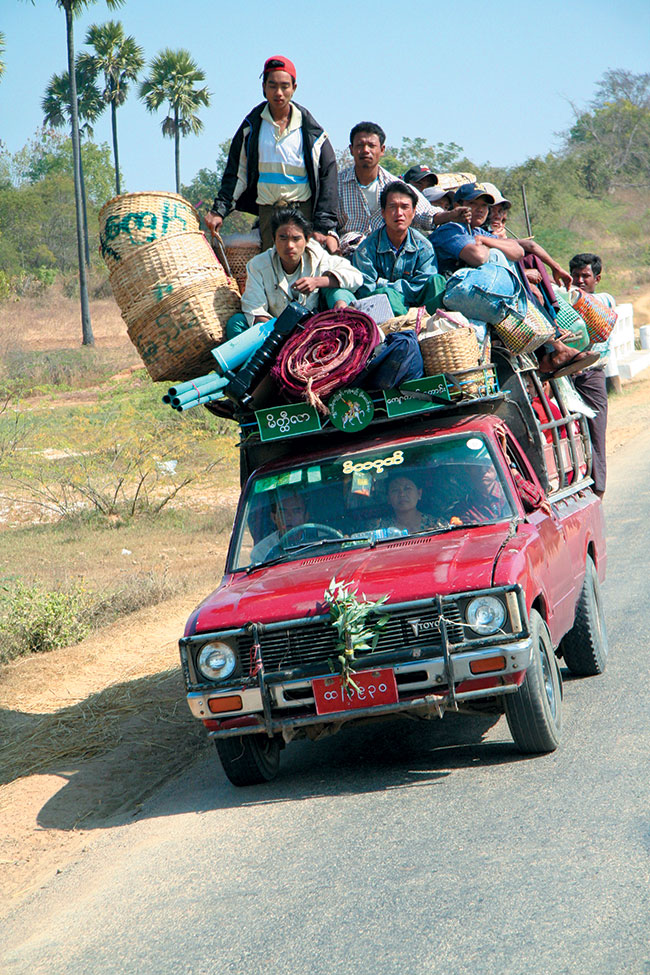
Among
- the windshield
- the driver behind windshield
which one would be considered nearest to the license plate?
the windshield

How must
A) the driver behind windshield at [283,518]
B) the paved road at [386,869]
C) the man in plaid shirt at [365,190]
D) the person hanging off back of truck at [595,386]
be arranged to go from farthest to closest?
the person hanging off back of truck at [595,386] → the man in plaid shirt at [365,190] → the driver behind windshield at [283,518] → the paved road at [386,869]

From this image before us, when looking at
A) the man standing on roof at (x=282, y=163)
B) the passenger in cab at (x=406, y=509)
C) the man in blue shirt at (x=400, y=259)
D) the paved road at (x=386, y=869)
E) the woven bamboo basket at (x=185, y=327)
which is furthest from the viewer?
the man standing on roof at (x=282, y=163)

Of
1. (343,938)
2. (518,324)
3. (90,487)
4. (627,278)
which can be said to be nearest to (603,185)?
(627,278)

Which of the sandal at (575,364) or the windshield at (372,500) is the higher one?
the sandal at (575,364)

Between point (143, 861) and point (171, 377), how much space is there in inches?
124

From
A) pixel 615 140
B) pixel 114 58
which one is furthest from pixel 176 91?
pixel 615 140

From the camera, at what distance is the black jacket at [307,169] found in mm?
7504

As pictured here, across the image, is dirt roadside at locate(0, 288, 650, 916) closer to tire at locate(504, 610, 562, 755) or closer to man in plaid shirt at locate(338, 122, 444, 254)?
tire at locate(504, 610, 562, 755)

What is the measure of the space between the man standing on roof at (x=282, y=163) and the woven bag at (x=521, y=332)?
1314 mm

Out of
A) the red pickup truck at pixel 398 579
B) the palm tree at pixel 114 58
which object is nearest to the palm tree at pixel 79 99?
the palm tree at pixel 114 58

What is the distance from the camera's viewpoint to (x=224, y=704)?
5.33 m

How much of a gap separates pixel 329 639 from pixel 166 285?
8.78ft

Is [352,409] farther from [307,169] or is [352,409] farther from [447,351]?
[307,169]

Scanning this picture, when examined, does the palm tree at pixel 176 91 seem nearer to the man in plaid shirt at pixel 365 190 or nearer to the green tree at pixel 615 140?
the green tree at pixel 615 140
